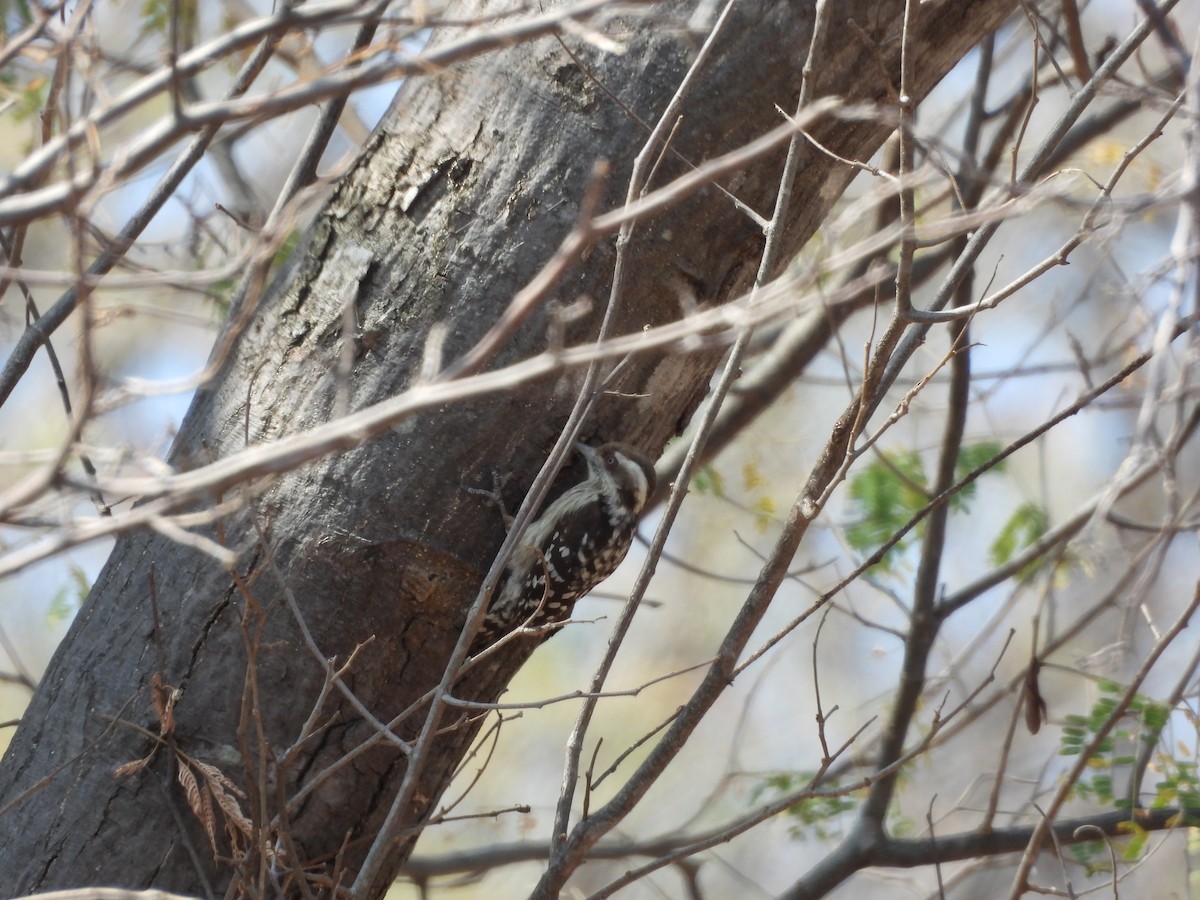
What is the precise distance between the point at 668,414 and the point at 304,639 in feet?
4.14

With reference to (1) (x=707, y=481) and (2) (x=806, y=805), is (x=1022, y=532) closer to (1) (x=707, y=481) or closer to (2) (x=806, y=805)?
(1) (x=707, y=481)

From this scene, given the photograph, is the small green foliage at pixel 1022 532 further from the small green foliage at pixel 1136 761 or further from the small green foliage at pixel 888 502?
the small green foliage at pixel 1136 761

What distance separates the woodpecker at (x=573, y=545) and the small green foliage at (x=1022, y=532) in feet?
6.22

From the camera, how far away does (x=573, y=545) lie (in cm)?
463

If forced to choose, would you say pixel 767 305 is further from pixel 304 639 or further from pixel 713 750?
pixel 713 750

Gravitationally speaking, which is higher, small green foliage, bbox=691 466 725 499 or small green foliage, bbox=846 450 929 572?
small green foliage, bbox=691 466 725 499

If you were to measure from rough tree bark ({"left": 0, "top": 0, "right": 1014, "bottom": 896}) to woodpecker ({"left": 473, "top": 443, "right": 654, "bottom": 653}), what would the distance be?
1157 millimetres

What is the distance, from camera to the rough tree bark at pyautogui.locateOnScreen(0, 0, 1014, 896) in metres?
2.90

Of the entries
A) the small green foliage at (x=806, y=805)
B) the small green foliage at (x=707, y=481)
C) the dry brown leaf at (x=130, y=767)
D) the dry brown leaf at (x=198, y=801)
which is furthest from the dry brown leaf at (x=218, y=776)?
the small green foliage at (x=707, y=481)

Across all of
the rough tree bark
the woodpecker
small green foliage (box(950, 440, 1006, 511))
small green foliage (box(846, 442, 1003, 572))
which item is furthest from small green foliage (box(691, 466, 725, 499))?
the rough tree bark

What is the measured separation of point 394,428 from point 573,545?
177 cm

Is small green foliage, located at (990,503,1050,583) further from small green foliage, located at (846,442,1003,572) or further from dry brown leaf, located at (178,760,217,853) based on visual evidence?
dry brown leaf, located at (178,760,217,853)

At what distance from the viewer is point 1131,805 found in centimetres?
375

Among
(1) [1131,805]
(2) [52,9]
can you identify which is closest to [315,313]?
(2) [52,9]
